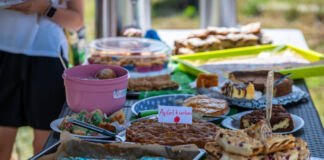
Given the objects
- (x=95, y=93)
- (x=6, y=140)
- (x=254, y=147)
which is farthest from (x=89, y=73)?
(x=254, y=147)

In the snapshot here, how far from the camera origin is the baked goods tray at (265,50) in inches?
87.7

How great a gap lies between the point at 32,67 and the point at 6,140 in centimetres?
38

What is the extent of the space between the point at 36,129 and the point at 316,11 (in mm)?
5821

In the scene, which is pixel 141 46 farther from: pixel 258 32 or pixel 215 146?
pixel 215 146

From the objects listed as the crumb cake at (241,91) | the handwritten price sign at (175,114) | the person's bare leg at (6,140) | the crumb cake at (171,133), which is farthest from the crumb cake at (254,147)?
the person's bare leg at (6,140)

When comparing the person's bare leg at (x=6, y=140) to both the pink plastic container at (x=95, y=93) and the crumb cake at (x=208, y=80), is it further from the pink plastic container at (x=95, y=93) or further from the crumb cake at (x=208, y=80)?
the crumb cake at (x=208, y=80)

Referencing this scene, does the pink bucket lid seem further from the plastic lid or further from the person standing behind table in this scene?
the plastic lid

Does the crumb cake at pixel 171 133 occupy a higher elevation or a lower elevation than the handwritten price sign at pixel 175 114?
lower

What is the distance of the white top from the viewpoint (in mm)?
1997

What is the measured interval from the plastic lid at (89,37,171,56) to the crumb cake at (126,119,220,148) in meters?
0.99

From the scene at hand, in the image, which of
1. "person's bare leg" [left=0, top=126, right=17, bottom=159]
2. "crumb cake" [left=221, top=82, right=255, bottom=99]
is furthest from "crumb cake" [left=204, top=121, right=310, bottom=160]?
"person's bare leg" [left=0, top=126, right=17, bottom=159]

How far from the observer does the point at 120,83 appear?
5.09 feet

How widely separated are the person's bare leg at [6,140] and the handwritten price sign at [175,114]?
1037mm

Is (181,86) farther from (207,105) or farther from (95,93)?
(95,93)
